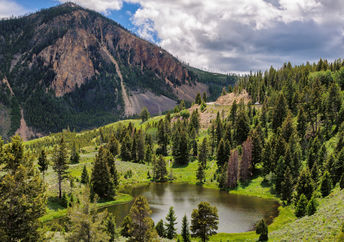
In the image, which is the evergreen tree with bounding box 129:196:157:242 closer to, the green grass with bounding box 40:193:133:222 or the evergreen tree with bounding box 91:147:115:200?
the green grass with bounding box 40:193:133:222

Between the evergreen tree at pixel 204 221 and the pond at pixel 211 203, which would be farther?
the pond at pixel 211 203

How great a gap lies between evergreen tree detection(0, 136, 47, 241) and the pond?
37617 millimetres

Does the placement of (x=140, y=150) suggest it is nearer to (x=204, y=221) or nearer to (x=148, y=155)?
(x=148, y=155)

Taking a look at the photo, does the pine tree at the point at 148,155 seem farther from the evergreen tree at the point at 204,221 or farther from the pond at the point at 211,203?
the evergreen tree at the point at 204,221

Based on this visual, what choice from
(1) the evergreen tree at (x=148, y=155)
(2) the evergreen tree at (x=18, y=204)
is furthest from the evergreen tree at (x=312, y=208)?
(1) the evergreen tree at (x=148, y=155)

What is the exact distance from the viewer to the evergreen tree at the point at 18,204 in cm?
2658

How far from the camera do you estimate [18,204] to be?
27.0m

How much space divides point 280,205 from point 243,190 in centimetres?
1931

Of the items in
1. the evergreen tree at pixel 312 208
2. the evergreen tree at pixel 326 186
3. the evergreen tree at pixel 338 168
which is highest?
the evergreen tree at pixel 338 168

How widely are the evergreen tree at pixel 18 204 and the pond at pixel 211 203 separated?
37.6 m

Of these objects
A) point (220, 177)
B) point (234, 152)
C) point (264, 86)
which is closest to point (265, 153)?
point (234, 152)

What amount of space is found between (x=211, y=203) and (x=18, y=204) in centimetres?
6299

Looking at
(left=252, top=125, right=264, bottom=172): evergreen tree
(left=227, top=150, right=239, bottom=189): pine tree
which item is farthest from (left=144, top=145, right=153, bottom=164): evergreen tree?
(left=252, top=125, right=264, bottom=172): evergreen tree

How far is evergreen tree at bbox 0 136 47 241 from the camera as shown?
2658 cm
